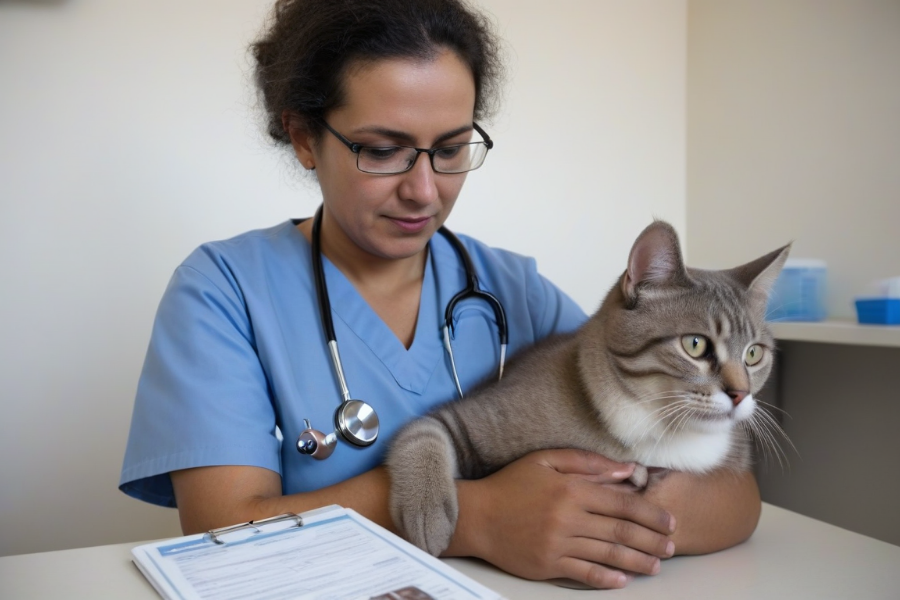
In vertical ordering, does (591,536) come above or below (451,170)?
below

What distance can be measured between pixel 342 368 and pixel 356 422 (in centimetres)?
12

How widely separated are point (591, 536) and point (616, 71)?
1.72 metres

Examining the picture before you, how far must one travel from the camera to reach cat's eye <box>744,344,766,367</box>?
1000 millimetres

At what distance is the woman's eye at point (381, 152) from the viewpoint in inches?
43.1

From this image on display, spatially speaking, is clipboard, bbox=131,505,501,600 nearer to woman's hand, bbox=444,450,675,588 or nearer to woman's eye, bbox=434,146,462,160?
woman's hand, bbox=444,450,675,588

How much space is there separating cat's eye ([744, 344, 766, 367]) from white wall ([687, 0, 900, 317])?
75cm

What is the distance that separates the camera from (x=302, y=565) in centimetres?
78

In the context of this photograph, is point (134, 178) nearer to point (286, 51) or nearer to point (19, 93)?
point (19, 93)

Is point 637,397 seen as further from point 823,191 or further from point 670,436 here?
point 823,191

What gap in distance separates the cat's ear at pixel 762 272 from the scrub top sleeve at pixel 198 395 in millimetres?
740

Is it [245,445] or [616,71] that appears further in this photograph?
[616,71]

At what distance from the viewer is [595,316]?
3.65 feet

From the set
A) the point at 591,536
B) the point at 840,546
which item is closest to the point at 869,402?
the point at 840,546

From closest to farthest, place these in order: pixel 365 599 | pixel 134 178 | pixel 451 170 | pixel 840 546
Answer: pixel 365 599 < pixel 840 546 < pixel 451 170 < pixel 134 178
